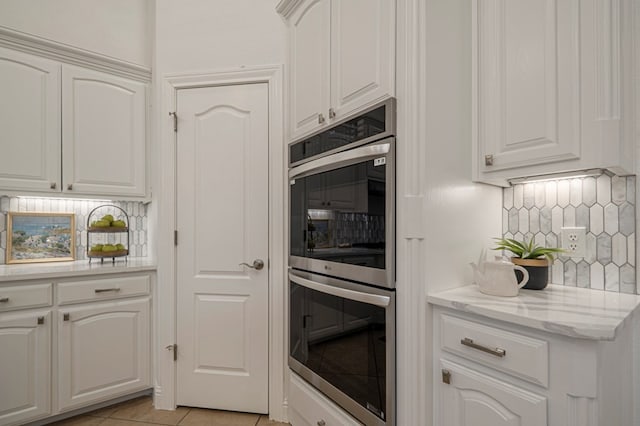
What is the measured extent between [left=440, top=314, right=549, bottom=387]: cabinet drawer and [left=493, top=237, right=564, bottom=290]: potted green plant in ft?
1.43

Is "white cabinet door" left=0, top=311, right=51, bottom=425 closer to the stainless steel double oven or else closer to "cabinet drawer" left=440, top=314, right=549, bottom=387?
the stainless steel double oven

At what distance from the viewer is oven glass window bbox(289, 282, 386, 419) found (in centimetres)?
131

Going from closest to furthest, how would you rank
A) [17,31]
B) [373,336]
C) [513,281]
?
[513,281] → [373,336] → [17,31]

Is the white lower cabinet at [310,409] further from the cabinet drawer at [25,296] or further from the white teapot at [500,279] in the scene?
the cabinet drawer at [25,296]

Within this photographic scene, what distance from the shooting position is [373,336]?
4.36 ft

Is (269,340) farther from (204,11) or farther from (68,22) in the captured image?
(68,22)

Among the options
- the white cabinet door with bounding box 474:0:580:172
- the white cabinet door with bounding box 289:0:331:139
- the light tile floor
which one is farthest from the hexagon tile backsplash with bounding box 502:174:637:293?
the light tile floor

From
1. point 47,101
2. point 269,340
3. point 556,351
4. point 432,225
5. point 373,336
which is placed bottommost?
point 269,340

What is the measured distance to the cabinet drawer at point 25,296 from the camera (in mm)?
1845

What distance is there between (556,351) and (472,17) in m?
1.32

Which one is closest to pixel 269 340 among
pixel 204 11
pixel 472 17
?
pixel 472 17

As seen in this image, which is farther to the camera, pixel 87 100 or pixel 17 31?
pixel 87 100

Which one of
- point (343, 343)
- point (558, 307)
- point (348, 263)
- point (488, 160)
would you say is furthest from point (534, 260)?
point (343, 343)

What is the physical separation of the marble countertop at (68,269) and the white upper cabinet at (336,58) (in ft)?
4.65
